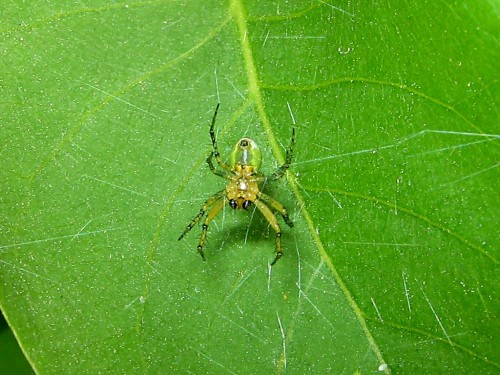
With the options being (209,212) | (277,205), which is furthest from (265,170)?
(209,212)

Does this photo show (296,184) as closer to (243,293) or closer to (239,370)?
(243,293)

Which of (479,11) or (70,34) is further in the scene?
(70,34)

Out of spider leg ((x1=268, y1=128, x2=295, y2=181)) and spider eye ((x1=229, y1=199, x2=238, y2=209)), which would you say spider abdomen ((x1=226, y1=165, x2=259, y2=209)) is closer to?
spider eye ((x1=229, y1=199, x2=238, y2=209))

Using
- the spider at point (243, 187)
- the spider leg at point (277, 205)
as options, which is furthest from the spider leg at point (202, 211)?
the spider leg at point (277, 205)

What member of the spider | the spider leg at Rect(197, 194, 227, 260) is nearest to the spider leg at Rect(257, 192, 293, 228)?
the spider

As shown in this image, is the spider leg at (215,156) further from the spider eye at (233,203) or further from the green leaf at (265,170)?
the spider eye at (233,203)

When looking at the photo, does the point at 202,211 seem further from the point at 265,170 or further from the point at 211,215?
the point at 265,170

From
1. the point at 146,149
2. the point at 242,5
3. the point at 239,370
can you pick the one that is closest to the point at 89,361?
the point at 239,370
